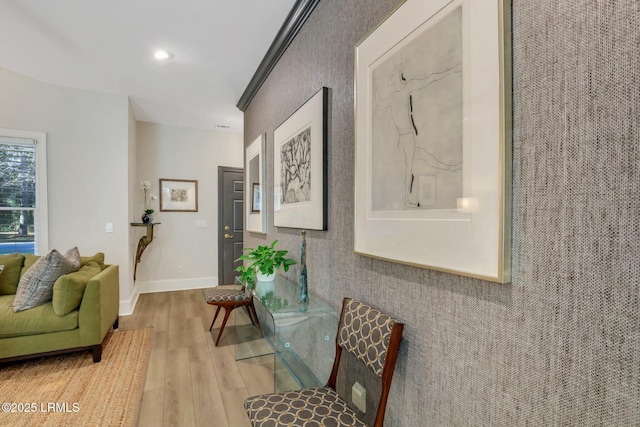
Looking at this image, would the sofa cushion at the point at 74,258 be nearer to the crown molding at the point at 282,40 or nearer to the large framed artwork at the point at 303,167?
the large framed artwork at the point at 303,167

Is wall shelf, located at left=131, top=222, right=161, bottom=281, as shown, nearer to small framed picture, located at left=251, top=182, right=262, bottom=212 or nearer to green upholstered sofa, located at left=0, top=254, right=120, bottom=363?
green upholstered sofa, located at left=0, top=254, right=120, bottom=363

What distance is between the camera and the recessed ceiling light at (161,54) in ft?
9.52

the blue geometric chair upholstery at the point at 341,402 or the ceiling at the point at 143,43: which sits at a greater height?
the ceiling at the point at 143,43

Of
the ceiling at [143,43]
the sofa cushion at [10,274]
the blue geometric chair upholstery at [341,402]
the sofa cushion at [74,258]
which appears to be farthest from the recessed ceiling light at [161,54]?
the blue geometric chair upholstery at [341,402]

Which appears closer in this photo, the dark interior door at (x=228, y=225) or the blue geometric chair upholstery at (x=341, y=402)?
the blue geometric chair upholstery at (x=341, y=402)

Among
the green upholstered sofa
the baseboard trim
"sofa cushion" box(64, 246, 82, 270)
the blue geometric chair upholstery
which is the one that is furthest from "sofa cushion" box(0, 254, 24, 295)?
the blue geometric chair upholstery

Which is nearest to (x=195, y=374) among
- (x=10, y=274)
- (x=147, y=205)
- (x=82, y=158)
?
(x=10, y=274)

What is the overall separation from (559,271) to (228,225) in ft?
17.0

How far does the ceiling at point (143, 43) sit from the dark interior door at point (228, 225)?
1.67 m

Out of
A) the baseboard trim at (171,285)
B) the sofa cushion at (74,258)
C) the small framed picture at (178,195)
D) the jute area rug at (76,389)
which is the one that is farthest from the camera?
the small framed picture at (178,195)

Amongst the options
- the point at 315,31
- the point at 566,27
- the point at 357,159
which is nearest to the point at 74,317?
the point at 357,159

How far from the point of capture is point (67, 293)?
8.14 ft

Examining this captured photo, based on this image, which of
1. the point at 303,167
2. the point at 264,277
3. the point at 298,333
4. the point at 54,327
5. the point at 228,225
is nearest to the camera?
the point at 298,333

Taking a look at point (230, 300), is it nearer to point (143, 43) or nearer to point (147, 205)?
point (143, 43)
